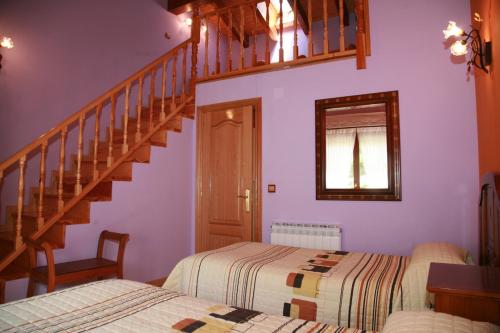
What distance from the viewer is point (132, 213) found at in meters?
3.42

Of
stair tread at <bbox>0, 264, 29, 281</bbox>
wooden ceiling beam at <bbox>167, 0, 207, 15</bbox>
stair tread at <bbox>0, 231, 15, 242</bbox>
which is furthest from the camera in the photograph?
wooden ceiling beam at <bbox>167, 0, 207, 15</bbox>

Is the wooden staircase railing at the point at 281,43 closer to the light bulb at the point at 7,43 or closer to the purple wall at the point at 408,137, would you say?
the purple wall at the point at 408,137

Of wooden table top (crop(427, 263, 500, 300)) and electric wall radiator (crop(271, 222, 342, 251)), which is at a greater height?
wooden table top (crop(427, 263, 500, 300))

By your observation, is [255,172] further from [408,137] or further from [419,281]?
[419,281]

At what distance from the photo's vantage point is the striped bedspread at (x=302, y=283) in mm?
1708

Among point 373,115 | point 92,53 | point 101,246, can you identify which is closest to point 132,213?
point 101,246

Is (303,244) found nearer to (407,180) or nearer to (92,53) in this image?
(407,180)

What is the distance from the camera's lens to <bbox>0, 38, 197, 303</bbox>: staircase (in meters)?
2.68

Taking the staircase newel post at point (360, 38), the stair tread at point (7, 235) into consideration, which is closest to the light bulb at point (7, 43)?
the stair tread at point (7, 235)

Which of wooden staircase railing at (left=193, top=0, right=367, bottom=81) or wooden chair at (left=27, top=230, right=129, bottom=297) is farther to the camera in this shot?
wooden staircase railing at (left=193, top=0, right=367, bottom=81)

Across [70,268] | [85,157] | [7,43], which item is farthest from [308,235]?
[7,43]

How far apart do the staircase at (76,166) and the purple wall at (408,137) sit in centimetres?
145

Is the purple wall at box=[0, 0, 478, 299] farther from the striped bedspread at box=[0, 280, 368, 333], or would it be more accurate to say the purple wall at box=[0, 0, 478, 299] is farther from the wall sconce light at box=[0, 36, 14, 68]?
the striped bedspread at box=[0, 280, 368, 333]

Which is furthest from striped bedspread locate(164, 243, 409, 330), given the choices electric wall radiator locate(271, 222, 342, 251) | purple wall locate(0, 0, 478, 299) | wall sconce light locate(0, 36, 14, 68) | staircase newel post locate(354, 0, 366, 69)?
wall sconce light locate(0, 36, 14, 68)
